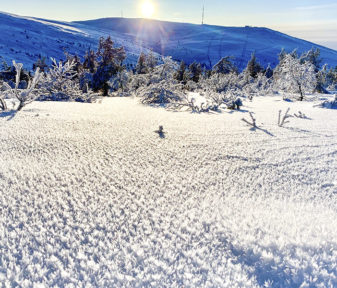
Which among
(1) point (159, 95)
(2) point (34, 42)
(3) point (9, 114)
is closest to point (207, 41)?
(2) point (34, 42)

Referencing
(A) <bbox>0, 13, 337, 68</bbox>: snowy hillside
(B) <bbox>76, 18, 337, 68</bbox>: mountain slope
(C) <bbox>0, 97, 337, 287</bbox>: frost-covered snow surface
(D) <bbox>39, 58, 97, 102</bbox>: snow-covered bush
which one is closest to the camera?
(C) <bbox>0, 97, 337, 287</bbox>: frost-covered snow surface

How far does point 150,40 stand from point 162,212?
155801 millimetres

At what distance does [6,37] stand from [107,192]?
97.9 m

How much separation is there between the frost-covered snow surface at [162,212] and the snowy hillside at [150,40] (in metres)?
63.9

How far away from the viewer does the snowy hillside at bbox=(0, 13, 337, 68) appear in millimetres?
73081

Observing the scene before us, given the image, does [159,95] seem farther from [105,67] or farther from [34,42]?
[34,42]

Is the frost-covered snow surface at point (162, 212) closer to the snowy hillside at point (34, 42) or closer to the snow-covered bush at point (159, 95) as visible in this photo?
the snow-covered bush at point (159, 95)

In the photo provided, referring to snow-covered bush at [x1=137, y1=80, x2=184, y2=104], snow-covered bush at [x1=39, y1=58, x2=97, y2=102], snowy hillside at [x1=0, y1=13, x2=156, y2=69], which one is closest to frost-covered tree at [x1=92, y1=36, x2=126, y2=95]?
snow-covered bush at [x1=39, y1=58, x2=97, y2=102]

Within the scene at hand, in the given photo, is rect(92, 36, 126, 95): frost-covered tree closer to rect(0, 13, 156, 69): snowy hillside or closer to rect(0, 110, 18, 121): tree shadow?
rect(0, 110, 18, 121): tree shadow

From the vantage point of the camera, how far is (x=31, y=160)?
199cm

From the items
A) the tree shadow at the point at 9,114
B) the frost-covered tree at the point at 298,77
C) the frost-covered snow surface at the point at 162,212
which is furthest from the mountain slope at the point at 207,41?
the frost-covered snow surface at the point at 162,212

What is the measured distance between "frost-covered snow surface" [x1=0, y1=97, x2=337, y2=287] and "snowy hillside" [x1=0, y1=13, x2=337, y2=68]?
63.9 metres

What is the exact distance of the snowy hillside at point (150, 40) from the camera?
7308cm

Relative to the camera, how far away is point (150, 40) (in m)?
141
